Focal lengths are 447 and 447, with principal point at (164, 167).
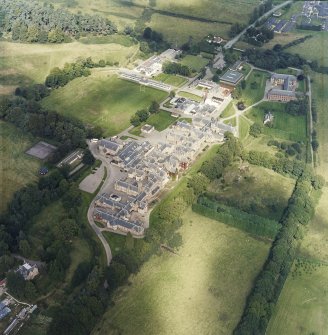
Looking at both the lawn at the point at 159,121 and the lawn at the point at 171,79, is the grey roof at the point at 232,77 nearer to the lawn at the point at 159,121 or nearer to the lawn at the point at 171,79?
the lawn at the point at 171,79

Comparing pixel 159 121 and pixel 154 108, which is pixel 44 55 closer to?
pixel 154 108

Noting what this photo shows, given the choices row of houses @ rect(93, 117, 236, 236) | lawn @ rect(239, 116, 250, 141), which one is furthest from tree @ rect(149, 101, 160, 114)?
lawn @ rect(239, 116, 250, 141)

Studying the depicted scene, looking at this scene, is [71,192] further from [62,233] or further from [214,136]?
[214,136]

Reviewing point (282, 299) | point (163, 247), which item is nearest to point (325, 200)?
point (282, 299)

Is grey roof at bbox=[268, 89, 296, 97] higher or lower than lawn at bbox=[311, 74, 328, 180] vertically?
higher

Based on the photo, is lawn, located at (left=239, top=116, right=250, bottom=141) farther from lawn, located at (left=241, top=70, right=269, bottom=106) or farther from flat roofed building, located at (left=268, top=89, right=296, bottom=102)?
flat roofed building, located at (left=268, top=89, right=296, bottom=102)

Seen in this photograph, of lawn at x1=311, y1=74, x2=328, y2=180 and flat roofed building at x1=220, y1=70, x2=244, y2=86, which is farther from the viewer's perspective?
flat roofed building at x1=220, y1=70, x2=244, y2=86

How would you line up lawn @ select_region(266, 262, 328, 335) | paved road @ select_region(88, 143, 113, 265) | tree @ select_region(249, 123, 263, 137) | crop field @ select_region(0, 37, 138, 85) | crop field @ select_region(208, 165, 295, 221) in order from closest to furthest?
lawn @ select_region(266, 262, 328, 335), paved road @ select_region(88, 143, 113, 265), crop field @ select_region(208, 165, 295, 221), tree @ select_region(249, 123, 263, 137), crop field @ select_region(0, 37, 138, 85)

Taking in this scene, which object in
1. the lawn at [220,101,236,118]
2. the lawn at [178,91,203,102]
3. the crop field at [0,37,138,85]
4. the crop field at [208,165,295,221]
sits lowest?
the crop field at [208,165,295,221]
